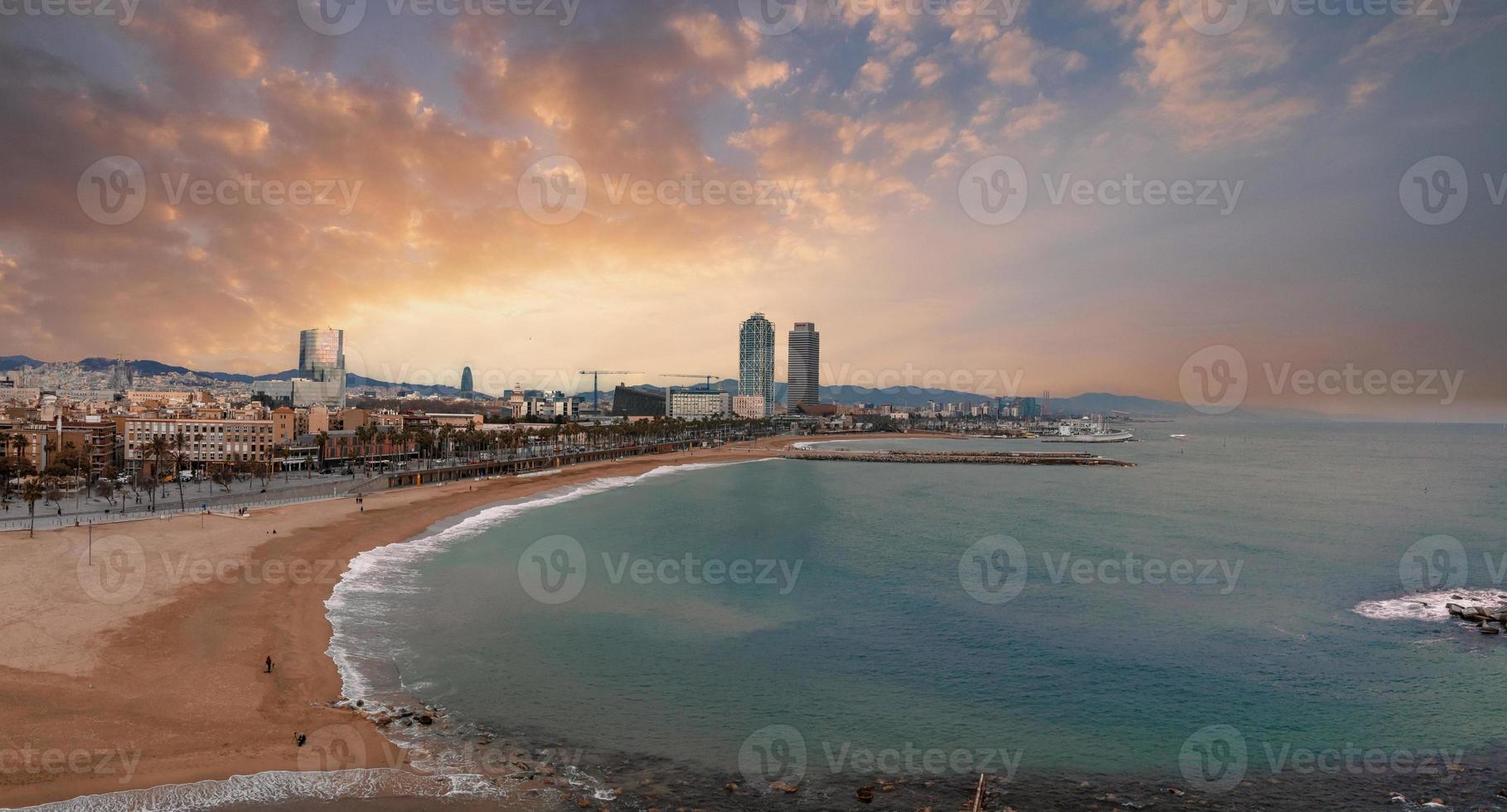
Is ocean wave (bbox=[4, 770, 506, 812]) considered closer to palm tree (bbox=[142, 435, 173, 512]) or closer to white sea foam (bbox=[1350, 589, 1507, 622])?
white sea foam (bbox=[1350, 589, 1507, 622])

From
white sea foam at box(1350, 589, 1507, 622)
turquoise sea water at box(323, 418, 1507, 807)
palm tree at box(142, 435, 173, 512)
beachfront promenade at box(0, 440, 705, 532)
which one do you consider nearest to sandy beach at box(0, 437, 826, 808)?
turquoise sea water at box(323, 418, 1507, 807)

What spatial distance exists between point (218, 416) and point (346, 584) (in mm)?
75916

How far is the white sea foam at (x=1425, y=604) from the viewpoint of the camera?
31203mm

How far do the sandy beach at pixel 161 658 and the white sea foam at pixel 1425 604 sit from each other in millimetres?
39896

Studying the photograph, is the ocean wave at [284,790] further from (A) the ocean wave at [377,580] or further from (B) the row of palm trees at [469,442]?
(B) the row of palm trees at [469,442]

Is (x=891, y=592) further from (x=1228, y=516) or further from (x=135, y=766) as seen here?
(x=1228, y=516)

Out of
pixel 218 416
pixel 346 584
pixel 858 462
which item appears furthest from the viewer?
pixel 858 462

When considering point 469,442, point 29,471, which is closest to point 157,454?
point 29,471

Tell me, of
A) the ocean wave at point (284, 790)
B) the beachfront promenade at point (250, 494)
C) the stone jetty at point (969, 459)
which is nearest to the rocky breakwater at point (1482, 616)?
the ocean wave at point (284, 790)

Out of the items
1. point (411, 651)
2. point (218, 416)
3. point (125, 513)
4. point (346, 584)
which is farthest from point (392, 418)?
point (411, 651)

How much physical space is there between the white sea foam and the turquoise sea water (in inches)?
8.9

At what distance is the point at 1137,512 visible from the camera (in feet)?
212

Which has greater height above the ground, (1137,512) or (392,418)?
(392,418)

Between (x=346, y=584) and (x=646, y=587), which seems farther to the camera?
(x=646, y=587)
